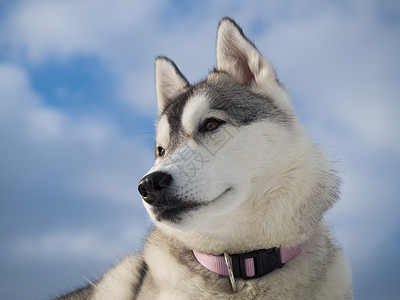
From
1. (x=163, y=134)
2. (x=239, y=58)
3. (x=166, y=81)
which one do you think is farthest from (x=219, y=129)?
(x=166, y=81)

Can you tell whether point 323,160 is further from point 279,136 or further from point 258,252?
point 258,252

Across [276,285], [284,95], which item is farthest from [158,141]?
[276,285]

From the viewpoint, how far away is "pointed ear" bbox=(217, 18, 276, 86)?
4789 mm

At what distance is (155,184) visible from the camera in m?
3.62

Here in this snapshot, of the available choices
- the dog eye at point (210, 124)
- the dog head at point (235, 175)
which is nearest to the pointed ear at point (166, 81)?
the dog head at point (235, 175)

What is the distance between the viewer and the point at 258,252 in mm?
3836

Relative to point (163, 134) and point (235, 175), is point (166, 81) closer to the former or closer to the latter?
point (163, 134)

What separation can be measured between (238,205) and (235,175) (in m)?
0.26

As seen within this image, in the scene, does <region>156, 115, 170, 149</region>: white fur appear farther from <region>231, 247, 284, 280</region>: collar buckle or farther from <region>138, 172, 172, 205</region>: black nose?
<region>231, 247, 284, 280</region>: collar buckle

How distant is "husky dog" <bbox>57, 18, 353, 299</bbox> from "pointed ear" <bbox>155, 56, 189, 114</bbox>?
2.71 feet

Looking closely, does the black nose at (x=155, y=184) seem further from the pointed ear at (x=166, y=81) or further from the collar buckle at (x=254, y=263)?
the pointed ear at (x=166, y=81)

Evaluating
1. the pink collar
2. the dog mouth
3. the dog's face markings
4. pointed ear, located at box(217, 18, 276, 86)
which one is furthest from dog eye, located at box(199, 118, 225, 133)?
the pink collar

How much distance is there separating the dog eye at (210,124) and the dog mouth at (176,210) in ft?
2.35

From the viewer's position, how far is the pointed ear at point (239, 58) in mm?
4789
